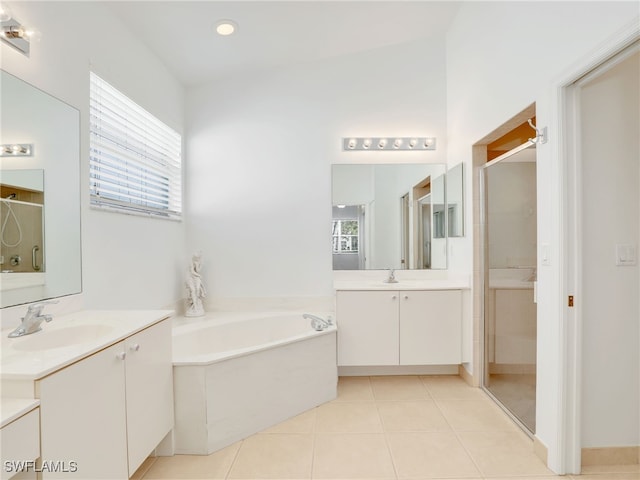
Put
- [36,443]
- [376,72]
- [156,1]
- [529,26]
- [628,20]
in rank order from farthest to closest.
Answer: [376,72]
[156,1]
[529,26]
[628,20]
[36,443]

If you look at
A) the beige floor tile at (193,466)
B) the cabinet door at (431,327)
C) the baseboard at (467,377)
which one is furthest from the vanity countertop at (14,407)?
the baseboard at (467,377)

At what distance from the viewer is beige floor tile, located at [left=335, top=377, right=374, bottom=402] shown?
8.74 feet

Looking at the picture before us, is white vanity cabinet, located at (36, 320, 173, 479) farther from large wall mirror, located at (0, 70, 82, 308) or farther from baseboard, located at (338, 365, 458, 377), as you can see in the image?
baseboard, located at (338, 365, 458, 377)

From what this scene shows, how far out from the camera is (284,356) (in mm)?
2330

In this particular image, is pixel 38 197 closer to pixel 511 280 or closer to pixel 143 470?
pixel 143 470

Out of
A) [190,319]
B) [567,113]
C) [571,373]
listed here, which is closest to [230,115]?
[190,319]

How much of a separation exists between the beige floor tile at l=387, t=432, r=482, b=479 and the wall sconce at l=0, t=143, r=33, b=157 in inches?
93.5

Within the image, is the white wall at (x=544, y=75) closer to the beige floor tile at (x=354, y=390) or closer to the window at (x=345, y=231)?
the beige floor tile at (x=354, y=390)

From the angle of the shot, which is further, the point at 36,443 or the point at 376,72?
the point at 376,72

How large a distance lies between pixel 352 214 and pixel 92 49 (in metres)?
2.27

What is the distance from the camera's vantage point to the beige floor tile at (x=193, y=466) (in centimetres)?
179

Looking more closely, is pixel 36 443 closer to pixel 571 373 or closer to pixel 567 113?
pixel 571 373

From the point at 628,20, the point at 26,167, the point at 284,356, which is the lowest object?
the point at 284,356

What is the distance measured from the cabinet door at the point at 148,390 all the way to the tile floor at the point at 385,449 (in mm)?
280
